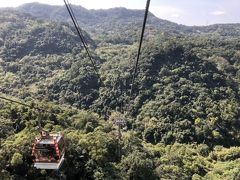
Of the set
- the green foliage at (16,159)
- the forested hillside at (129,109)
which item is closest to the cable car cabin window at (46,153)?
the forested hillside at (129,109)

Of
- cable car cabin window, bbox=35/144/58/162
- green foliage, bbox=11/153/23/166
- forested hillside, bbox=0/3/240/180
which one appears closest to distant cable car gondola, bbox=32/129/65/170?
cable car cabin window, bbox=35/144/58/162

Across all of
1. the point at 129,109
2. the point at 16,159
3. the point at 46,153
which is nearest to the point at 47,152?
the point at 46,153

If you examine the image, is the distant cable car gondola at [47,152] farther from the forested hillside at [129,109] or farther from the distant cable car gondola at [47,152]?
the forested hillside at [129,109]

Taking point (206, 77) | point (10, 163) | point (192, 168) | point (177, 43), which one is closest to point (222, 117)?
point (206, 77)

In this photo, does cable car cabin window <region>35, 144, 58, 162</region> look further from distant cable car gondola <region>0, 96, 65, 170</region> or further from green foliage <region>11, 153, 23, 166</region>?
green foliage <region>11, 153, 23, 166</region>

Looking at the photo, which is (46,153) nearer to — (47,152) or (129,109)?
(47,152)

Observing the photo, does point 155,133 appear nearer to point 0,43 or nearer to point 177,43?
point 177,43
